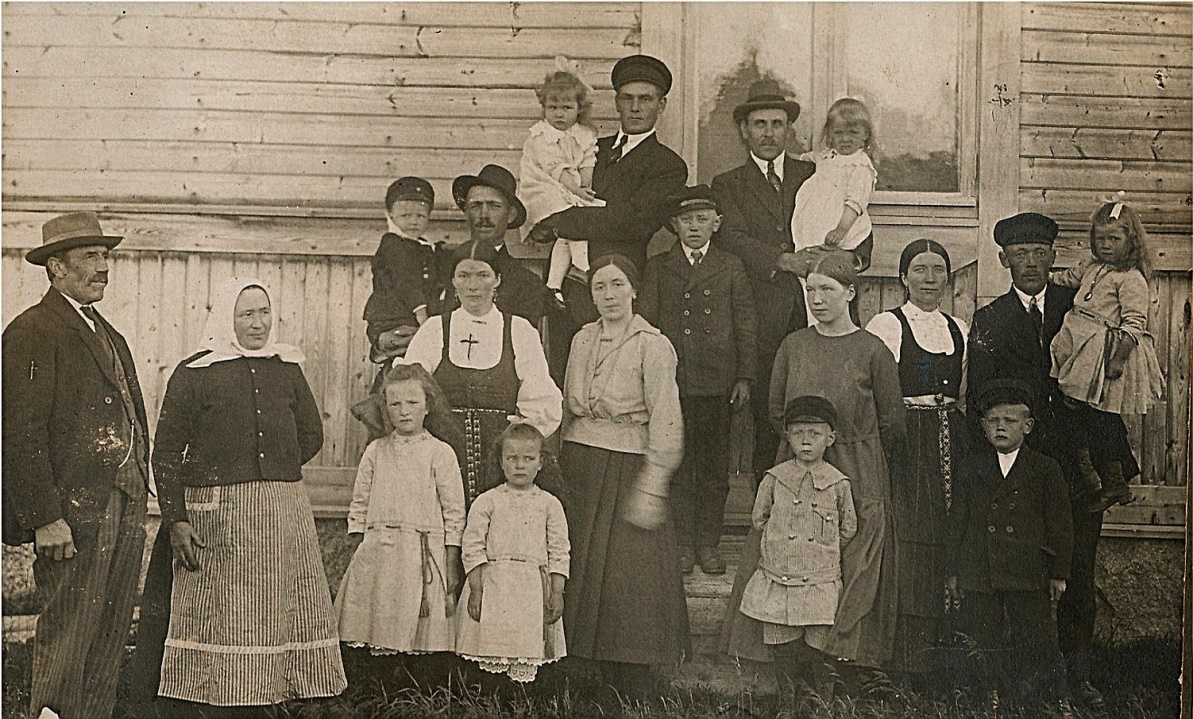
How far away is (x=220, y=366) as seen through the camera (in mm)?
4914

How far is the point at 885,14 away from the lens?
199 inches

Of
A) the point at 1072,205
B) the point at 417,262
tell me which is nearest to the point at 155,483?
the point at 417,262

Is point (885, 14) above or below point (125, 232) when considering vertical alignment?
above

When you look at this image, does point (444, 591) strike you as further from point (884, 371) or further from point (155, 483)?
point (884, 371)

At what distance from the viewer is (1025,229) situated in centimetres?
498

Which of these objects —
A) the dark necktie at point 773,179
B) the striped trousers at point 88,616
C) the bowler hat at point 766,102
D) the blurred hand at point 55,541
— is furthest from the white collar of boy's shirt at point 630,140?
the blurred hand at point 55,541

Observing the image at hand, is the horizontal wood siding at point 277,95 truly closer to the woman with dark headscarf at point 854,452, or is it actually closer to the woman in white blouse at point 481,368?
the woman in white blouse at point 481,368

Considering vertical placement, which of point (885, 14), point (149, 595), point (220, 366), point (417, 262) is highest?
point (885, 14)

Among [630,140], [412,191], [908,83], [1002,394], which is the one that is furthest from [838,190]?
[412,191]

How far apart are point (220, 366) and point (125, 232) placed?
0.71 m

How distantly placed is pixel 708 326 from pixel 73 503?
2.71 metres

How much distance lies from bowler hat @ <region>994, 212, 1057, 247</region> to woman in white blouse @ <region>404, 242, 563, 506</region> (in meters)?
1.96

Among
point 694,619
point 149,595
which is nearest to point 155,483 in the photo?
point 149,595

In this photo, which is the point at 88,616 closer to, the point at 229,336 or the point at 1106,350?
the point at 229,336
